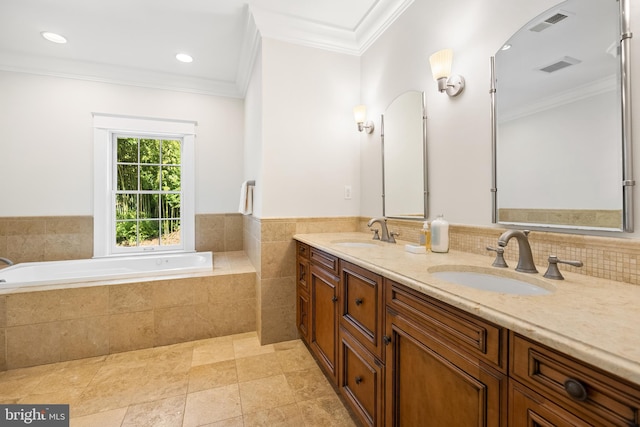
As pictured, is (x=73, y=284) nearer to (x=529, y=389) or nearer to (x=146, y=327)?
(x=146, y=327)

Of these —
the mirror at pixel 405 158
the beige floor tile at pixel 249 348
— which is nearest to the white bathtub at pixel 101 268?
the beige floor tile at pixel 249 348

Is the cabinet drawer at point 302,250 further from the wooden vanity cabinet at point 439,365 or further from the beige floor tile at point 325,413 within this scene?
the wooden vanity cabinet at point 439,365

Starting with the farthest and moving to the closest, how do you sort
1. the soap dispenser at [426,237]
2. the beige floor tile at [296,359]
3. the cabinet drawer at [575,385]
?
the beige floor tile at [296,359] → the soap dispenser at [426,237] → the cabinet drawer at [575,385]

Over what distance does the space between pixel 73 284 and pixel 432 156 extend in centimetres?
277

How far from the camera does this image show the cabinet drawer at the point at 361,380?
1173 mm

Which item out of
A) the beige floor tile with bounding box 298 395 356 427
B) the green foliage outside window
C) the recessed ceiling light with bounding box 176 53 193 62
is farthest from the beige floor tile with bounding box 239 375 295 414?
the recessed ceiling light with bounding box 176 53 193 62

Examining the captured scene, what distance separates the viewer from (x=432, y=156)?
69.3 inches

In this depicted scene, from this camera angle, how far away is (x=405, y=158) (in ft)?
6.55

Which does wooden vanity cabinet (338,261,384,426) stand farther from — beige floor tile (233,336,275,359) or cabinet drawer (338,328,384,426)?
beige floor tile (233,336,275,359)

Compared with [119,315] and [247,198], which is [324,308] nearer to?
[247,198]

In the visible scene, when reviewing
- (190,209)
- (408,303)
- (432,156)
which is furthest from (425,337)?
(190,209)

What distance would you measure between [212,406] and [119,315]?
45.8 inches

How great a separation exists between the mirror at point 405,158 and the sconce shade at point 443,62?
9.3 inches

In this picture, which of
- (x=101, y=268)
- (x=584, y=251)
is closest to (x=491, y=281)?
(x=584, y=251)
